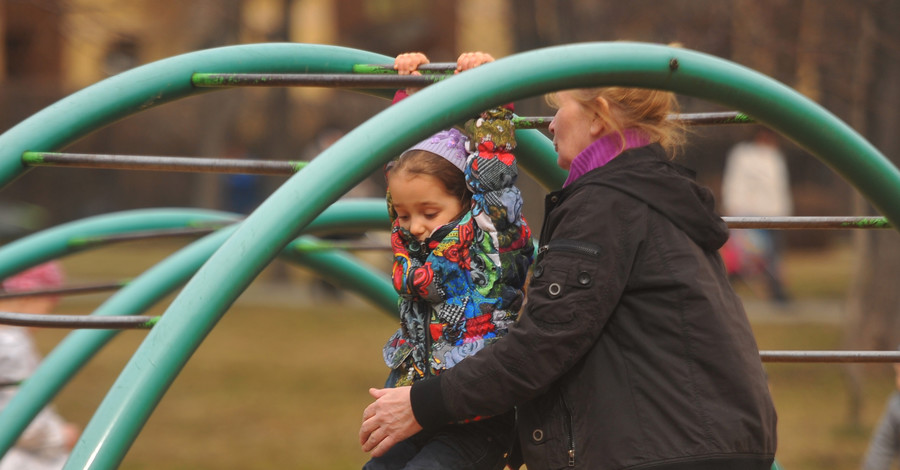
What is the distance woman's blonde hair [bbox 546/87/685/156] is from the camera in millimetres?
2055

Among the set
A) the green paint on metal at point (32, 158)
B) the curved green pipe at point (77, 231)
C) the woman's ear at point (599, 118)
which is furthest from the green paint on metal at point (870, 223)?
the curved green pipe at point (77, 231)

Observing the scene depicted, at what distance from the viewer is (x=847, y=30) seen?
7879mm

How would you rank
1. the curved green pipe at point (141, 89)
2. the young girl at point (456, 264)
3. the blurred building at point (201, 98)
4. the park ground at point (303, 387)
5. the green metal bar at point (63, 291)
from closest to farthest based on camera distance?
the young girl at point (456, 264) < the curved green pipe at point (141, 89) < the green metal bar at point (63, 291) < the park ground at point (303, 387) < the blurred building at point (201, 98)

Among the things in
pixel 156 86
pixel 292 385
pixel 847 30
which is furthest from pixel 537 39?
pixel 156 86

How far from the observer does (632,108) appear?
6.80 ft

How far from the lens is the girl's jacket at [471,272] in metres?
2.13

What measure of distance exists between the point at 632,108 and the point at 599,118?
69 millimetres

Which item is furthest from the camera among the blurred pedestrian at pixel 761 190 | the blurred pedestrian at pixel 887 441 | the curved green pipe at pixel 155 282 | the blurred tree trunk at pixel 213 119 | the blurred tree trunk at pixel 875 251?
the blurred tree trunk at pixel 213 119

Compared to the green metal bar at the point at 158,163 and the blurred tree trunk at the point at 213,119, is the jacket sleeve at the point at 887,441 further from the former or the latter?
the blurred tree trunk at the point at 213,119

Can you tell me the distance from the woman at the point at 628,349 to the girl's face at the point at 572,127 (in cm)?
10

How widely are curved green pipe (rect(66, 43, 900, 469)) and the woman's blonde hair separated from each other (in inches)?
3.5

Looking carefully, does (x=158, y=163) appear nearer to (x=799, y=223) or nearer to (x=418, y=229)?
(x=418, y=229)

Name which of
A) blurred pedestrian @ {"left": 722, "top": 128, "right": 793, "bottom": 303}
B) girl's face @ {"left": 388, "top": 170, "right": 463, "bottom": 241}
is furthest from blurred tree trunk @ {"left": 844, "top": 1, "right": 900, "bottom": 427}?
girl's face @ {"left": 388, "top": 170, "right": 463, "bottom": 241}

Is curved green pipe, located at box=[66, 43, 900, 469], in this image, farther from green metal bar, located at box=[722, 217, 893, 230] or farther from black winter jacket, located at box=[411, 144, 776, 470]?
green metal bar, located at box=[722, 217, 893, 230]
